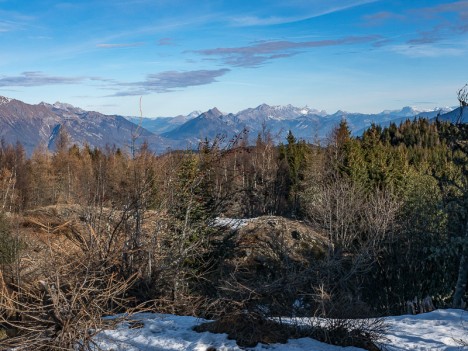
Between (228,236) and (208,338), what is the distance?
24.9ft

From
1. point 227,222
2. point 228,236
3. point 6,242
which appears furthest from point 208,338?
point 6,242

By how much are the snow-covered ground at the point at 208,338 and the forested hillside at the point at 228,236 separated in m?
0.39

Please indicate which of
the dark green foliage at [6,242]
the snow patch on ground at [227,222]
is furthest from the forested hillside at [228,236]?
the snow patch on ground at [227,222]

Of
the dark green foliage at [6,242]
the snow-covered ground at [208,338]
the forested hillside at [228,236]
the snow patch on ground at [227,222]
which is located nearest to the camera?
the snow-covered ground at [208,338]

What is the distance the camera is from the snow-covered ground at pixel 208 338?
5.76 metres

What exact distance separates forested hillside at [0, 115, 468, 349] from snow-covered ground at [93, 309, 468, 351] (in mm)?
394

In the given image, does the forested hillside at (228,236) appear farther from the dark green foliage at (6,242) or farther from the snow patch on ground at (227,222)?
the snow patch on ground at (227,222)

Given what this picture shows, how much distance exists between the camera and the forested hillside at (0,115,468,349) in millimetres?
6695

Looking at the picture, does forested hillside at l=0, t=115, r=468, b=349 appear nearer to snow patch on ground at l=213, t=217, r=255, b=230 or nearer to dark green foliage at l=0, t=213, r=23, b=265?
dark green foliage at l=0, t=213, r=23, b=265

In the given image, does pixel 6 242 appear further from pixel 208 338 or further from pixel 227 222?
pixel 208 338

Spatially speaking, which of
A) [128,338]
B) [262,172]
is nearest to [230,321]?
[128,338]

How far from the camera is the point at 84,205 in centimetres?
838

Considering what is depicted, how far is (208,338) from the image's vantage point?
5918 mm

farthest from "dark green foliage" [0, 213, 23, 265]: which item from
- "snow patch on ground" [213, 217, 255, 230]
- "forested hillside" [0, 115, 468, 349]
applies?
"snow patch on ground" [213, 217, 255, 230]
